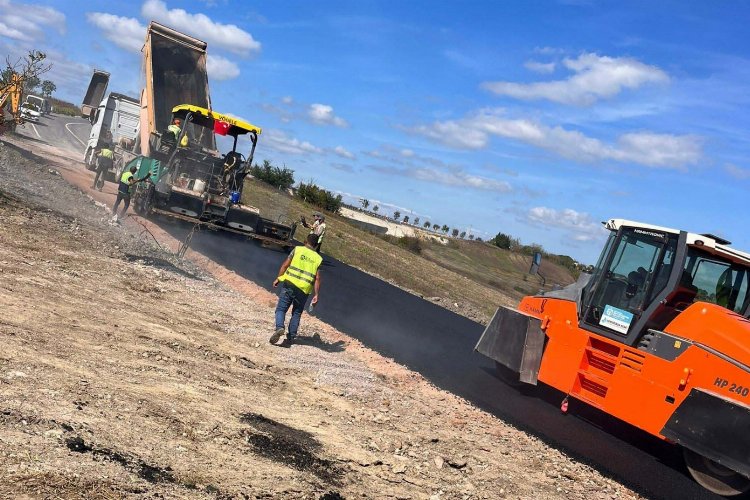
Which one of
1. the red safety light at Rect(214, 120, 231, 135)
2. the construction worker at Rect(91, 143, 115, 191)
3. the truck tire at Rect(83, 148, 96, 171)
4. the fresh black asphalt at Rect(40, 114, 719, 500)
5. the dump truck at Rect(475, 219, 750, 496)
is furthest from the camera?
the truck tire at Rect(83, 148, 96, 171)

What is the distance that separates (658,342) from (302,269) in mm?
4275

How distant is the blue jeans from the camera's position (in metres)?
9.19

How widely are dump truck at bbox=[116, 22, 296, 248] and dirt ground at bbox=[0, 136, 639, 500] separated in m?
6.04

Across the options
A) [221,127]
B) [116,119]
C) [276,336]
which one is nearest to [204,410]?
[276,336]

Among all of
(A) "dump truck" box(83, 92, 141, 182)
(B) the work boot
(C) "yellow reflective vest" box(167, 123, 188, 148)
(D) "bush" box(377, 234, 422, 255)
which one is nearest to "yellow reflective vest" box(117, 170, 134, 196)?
(C) "yellow reflective vest" box(167, 123, 188, 148)

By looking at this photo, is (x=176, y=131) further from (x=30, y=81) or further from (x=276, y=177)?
(x=276, y=177)

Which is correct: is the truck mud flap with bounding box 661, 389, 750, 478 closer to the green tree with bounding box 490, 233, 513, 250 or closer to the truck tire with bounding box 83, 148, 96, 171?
the truck tire with bounding box 83, 148, 96, 171

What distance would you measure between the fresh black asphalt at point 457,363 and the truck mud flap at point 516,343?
1.40ft

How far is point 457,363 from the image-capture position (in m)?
11.5

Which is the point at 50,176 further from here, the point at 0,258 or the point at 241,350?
the point at 241,350

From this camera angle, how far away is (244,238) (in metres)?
→ 18.8

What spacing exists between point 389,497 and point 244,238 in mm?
14347

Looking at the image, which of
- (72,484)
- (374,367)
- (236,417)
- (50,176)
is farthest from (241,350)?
(50,176)

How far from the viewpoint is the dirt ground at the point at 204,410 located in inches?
167
